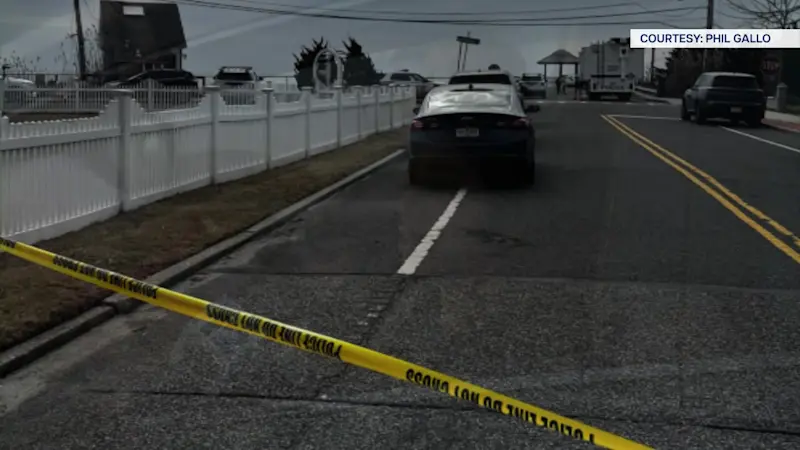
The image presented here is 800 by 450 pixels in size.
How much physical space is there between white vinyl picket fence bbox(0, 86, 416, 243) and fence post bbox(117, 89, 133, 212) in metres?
0.01

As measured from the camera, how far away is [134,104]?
1122 centimetres

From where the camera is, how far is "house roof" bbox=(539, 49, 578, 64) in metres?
76.9

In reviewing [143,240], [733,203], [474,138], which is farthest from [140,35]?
[143,240]

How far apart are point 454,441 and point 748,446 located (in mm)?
1392

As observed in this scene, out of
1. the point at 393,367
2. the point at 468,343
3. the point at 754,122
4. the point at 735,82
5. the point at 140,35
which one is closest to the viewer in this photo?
the point at 393,367

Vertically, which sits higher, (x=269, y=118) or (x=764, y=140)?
(x=269, y=118)

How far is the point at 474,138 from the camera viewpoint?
14.9 m

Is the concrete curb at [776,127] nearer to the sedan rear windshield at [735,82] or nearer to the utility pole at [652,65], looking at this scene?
the sedan rear windshield at [735,82]

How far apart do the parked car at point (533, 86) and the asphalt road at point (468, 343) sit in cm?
4433

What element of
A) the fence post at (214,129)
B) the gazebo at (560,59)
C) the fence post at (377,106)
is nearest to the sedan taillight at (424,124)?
the fence post at (214,129)

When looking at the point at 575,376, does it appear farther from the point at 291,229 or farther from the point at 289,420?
the point at 291,229

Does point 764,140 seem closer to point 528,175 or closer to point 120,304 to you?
point 528,175

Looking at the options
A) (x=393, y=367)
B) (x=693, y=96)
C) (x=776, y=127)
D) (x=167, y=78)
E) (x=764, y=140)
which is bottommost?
(x=393, y=367)

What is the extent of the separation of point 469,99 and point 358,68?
3835 cm
